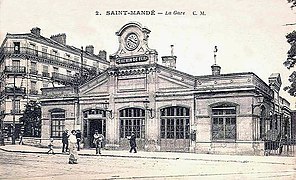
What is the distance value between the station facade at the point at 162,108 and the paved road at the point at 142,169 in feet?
7.14

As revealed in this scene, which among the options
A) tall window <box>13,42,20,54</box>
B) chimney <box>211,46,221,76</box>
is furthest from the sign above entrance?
tall window <box>13,42,20,54</box>

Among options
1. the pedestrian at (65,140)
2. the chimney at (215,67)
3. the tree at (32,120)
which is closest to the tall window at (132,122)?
the pedestrian at (65,140)

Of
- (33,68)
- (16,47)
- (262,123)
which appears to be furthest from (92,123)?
(262,123)

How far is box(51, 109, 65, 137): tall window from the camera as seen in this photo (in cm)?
1582

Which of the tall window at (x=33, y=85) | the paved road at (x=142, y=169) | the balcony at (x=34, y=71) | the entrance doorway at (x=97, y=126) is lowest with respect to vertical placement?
the paved road at (x=142, y=169)

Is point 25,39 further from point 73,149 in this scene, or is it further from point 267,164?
point 267,164

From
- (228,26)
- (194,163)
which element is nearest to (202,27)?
(228,26)

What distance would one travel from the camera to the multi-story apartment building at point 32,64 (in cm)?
1262

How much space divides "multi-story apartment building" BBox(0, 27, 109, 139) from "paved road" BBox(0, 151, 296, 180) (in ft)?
6.00

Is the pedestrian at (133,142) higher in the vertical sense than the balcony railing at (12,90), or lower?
lower

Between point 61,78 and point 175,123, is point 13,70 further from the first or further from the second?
point 175,123

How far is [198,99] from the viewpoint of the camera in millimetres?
15750

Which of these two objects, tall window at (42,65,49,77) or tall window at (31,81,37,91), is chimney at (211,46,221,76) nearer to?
tall window at (42,65,49,77)

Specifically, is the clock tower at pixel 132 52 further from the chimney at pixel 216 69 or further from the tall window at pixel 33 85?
the tall window at pixel 33 85
